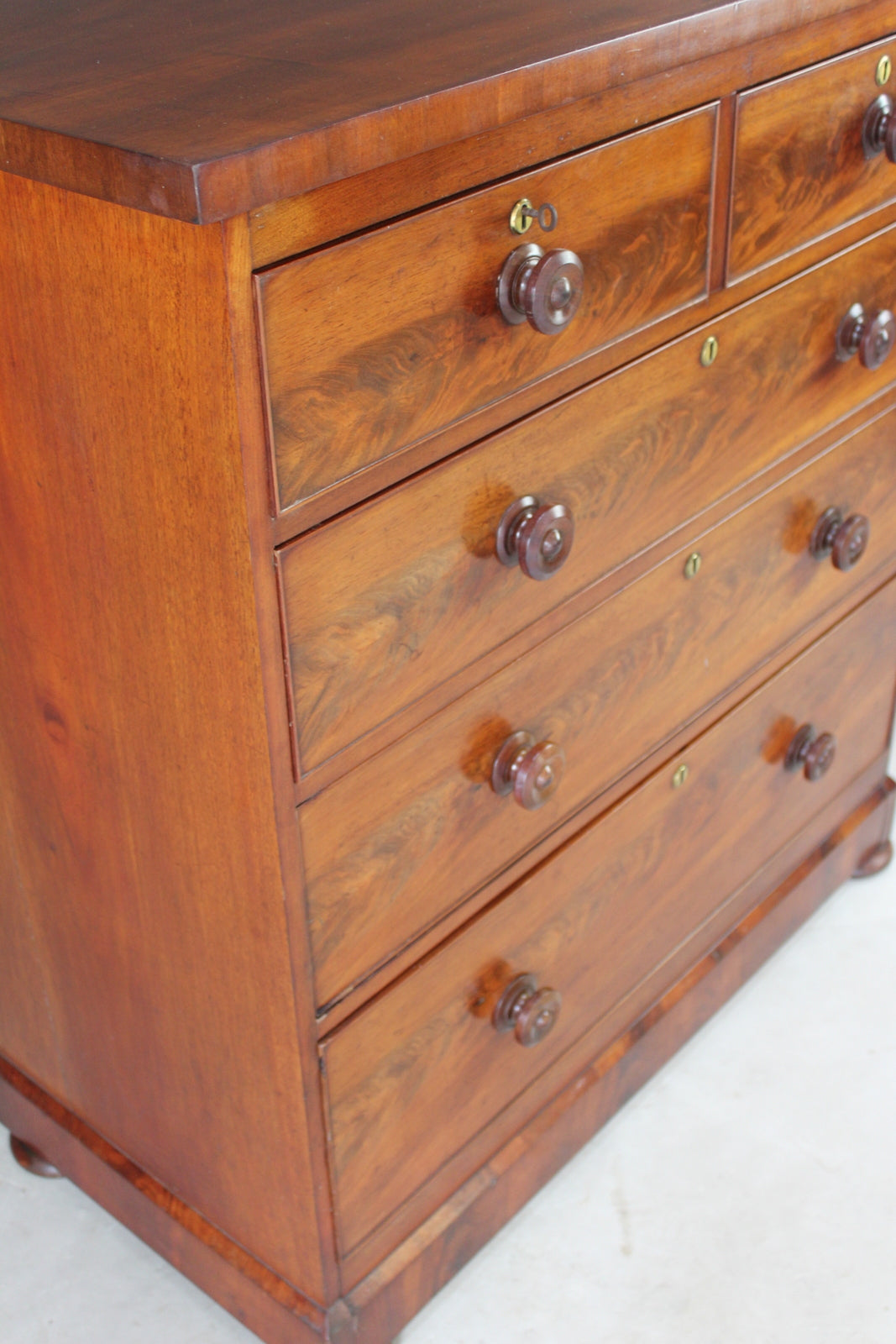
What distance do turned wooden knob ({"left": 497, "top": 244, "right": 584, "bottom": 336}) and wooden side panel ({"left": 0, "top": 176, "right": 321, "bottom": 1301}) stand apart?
222 mm

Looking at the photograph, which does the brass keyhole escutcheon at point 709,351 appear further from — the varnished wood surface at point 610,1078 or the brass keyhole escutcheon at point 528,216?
the varnished wood surface at point 610,1078

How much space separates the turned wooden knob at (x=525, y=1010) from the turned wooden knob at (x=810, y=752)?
43cm

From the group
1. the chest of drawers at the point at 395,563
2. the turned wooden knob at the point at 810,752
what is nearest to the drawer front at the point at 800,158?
the chest of drawers at the point at 395,563

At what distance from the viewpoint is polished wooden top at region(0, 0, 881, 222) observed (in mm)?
710

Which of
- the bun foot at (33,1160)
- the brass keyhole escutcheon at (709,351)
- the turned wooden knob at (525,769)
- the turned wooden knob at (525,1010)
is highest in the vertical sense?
the brass keyhole escutcheon at (709,351)

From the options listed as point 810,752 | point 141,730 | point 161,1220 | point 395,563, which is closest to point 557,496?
point 395,563

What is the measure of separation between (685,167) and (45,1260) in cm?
117

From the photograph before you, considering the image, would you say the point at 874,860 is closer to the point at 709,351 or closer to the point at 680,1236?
the point at 680,1236

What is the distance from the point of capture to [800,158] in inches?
44.6

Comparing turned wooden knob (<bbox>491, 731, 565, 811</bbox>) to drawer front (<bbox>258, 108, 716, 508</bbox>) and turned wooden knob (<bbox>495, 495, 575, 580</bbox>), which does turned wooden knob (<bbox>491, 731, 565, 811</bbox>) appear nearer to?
turned wooden knob (<bbox>495, 495, 575, 580</bbox>)

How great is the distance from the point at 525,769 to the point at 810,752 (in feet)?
1.81

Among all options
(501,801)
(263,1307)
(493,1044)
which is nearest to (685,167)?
(501,801)

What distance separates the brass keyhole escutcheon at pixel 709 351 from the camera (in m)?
1.13

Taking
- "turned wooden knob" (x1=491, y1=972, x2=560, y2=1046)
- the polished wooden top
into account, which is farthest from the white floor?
the polished wooden top
